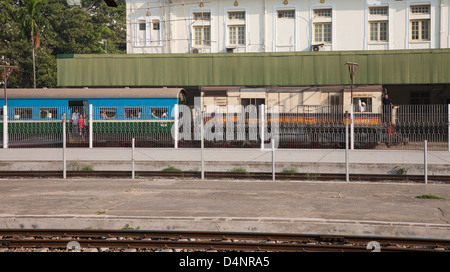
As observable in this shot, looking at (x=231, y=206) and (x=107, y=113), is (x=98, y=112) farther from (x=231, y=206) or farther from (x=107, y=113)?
(x=231, y=206)

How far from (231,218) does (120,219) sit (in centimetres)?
239

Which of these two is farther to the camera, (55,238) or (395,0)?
(395,0)

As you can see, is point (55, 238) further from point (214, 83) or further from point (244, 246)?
point (214, 83)

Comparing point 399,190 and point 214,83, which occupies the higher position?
point 214,83

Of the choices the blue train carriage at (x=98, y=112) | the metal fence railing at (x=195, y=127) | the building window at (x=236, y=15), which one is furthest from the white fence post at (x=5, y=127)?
the building window at (x=236, y=15)

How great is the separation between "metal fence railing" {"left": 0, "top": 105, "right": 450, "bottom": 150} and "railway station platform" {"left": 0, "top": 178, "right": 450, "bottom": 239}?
33.8ft

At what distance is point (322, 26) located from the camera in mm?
43500

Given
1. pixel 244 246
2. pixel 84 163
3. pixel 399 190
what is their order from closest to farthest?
pixel 244 246
pixel 399 190
pixel 84 163

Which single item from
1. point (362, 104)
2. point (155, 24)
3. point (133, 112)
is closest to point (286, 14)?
point (155, 24)

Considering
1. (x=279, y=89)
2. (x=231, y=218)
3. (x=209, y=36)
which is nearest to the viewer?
(x=231, y=218)

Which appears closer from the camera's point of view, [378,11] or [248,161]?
[248,161]

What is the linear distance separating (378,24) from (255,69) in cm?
1365
